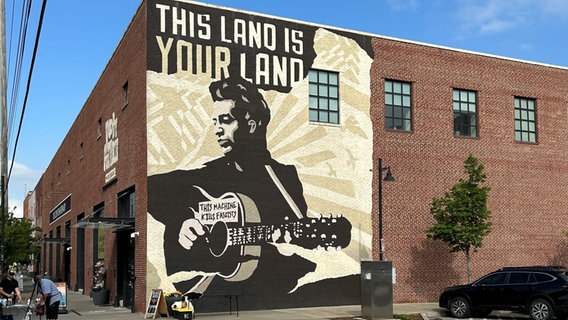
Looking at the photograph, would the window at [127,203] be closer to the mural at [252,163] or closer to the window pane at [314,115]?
the mural at [252,163]

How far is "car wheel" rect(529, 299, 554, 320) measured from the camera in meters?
19.1

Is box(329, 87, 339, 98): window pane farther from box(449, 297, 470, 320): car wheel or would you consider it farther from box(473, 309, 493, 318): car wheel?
box(473, 309, 493, 318): car wheel

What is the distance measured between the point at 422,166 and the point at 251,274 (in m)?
8.69

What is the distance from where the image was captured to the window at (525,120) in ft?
96.5

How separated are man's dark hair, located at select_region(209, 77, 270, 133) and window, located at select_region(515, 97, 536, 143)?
12.4m

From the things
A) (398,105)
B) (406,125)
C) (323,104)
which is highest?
(398,105)

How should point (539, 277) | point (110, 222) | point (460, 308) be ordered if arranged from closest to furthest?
1. point (539, 277)
2. point (460, 308)
3. point (110, 222)

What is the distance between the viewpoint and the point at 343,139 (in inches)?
993

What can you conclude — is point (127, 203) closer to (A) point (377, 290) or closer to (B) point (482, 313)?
(A) point (377, 290)

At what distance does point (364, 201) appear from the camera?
25312 millimetres

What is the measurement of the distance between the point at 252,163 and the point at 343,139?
397 centimetres

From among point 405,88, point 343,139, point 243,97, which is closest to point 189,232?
point 243,97

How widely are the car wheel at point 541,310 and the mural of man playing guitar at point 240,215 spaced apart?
7.46 m

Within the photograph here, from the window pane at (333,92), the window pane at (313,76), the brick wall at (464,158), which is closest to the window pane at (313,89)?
the window pane at (313,76)
